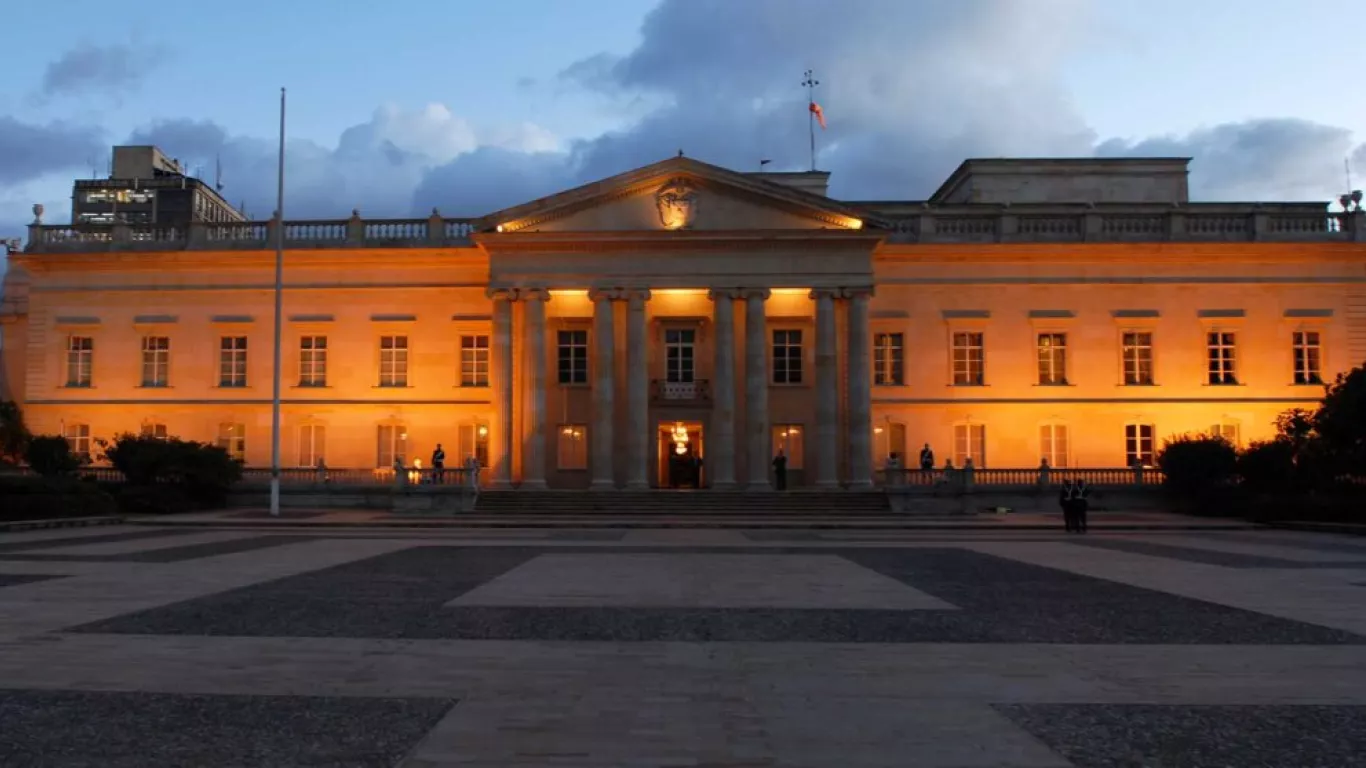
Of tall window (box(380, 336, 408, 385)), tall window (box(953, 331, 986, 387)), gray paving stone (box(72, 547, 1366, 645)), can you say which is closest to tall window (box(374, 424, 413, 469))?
tall window (box(380, 336, 408, 385))

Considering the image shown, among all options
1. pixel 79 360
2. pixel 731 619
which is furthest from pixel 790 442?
pixel 731 619

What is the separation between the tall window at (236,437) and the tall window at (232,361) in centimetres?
179

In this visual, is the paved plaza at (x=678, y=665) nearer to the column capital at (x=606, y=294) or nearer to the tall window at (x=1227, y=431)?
the column capital at (x=606, y=294)

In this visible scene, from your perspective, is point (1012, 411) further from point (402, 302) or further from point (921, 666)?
point (921, 666)

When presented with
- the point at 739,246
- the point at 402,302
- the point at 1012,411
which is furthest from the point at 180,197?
the point at 1012,411

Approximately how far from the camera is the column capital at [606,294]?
4169 cm

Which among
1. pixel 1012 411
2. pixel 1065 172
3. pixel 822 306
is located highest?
pixel 1065 172

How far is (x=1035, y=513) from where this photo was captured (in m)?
38.2

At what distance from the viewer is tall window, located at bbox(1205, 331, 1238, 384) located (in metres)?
44.7

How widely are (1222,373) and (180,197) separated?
78951 mm

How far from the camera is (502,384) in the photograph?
4156cm

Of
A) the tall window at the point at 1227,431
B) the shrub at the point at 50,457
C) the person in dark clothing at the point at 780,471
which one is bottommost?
the person in dark clothing at the point at 780,471

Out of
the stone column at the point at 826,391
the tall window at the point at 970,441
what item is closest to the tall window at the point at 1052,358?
the tall window at the point at 970,441

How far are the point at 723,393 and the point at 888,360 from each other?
8.25 meters
